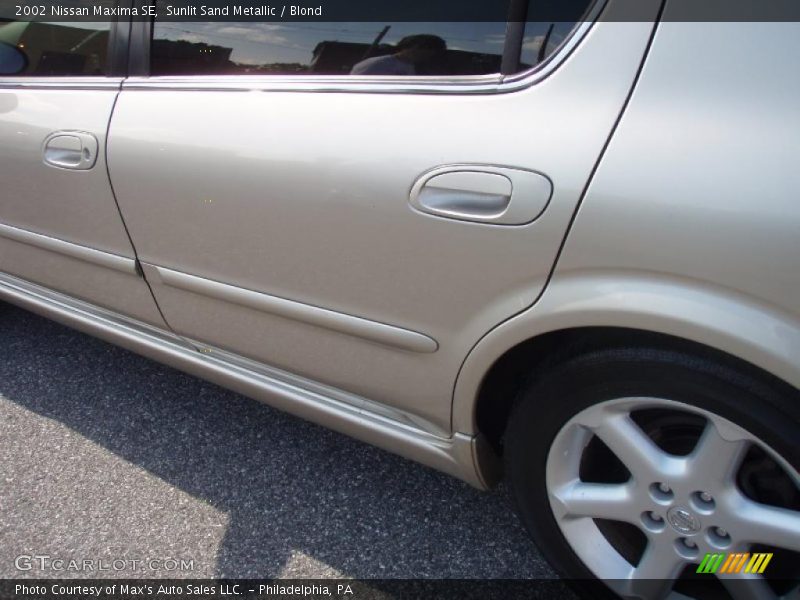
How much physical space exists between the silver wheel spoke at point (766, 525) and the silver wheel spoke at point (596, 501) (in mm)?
203

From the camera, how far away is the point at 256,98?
1.54m

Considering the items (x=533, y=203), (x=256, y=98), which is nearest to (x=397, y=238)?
(x=533, y=203)

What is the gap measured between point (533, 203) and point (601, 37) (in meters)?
0.31

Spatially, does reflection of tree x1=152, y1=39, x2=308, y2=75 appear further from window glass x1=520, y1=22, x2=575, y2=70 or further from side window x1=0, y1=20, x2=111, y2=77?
window glass x1=520, y1=22, x2=575, y2=70

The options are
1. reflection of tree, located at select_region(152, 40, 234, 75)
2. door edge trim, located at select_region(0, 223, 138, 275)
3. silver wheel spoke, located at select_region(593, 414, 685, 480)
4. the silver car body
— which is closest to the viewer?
the silver car body

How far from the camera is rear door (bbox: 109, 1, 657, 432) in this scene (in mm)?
1188

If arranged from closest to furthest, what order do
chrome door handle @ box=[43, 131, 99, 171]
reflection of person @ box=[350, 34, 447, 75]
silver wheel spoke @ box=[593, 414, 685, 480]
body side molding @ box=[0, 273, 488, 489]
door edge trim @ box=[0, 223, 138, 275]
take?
silver wheel spoke @ box=[593, 414, 685, 480] < reflection of person @ box=[350, 34, 447, 75] < body side molding @ box=[0, 273, 488, 489] < chrome door handle @ box=[43, 131, 99, 171] < door edge trim @ box=[0, 223, 138, 275]

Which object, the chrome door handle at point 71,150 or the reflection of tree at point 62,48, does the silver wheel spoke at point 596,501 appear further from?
the reflection of tree at point 62,48

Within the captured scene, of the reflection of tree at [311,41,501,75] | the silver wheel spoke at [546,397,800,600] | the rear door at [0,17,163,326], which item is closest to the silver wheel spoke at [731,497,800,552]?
the silver wheel spoke at [546,397,800,600]

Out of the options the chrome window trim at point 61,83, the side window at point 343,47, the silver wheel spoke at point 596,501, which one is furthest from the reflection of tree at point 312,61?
the silver wheel spoke at point 596,501

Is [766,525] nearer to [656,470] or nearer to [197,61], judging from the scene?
[656,470]

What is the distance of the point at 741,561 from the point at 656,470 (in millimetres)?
241

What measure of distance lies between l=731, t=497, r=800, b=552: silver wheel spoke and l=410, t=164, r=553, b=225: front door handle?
0.69 m

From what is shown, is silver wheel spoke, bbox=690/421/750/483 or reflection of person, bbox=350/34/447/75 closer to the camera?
silver wheel spoke, bbox=690/421/750/483
